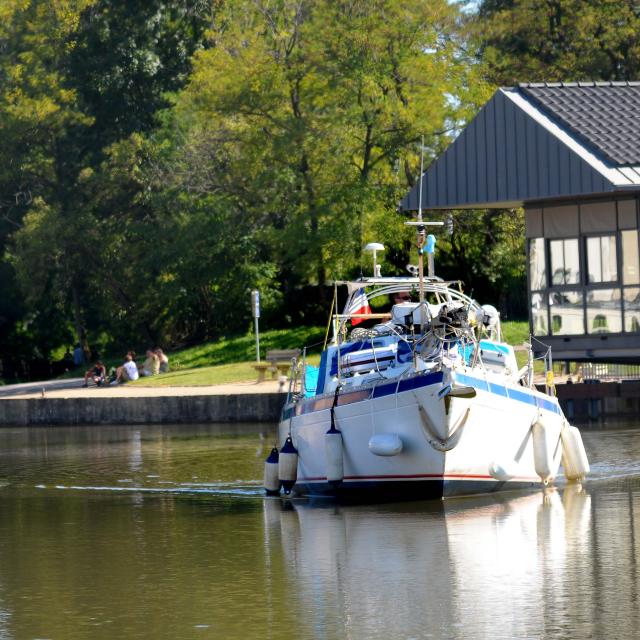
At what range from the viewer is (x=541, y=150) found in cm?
3856

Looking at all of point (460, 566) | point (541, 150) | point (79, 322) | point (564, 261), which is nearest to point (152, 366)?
point (79, 322)

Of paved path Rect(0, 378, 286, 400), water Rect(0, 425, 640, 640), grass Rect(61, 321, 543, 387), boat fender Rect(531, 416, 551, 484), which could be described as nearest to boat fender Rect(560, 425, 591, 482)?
water Rect(0, 425, 640, 640)

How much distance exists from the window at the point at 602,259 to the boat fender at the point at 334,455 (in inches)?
619

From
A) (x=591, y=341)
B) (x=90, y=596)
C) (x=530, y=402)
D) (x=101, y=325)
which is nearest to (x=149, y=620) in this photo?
(x=90, y=596)

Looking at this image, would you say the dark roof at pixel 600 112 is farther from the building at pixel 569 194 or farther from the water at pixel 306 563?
the water at pixel 306 563

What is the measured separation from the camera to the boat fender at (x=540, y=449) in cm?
2430

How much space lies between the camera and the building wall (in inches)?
1473

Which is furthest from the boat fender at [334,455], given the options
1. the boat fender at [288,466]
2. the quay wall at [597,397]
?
the quay wall at [597,397]

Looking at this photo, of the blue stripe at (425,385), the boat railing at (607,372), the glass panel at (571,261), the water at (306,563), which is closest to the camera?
the water at (306,563)

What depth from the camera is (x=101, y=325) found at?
2886 inches

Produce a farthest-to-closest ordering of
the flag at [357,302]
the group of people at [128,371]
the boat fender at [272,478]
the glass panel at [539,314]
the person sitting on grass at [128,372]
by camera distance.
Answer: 1. the group of people at [128,371]
2. the person sitting on grass at [128,372]
3. the glass panel at [539,314]
4. the flag at [357,302]
5. the boat fender at [272,478]

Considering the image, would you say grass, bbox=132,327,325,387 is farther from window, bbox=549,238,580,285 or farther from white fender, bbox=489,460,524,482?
white fender, bbox=489,460,524,482

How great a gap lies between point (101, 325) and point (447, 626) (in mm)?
60856

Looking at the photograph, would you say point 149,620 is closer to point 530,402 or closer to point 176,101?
point 530,402
